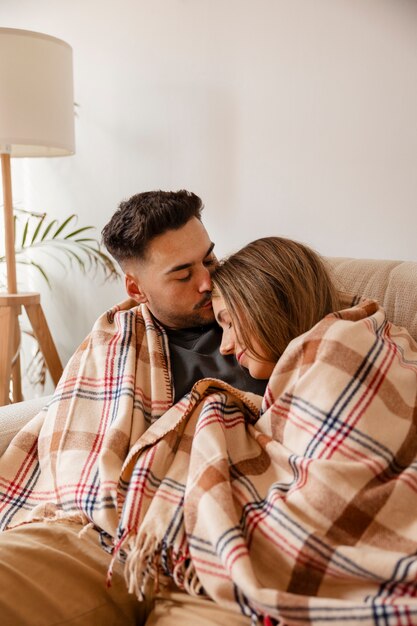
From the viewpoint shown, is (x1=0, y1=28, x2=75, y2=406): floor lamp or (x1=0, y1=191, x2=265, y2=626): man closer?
(x1=0, y1=191, x2=265, y2=626): man

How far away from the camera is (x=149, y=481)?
3.51 feet

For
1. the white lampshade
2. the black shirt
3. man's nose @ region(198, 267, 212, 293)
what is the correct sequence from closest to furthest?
the black shirt
man's nose @ region(198, 267, 212, 293)
the white lampshade

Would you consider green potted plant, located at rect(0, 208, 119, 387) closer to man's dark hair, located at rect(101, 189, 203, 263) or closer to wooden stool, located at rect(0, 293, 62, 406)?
wooden stool, located at rect(0, 293, 62, 406)

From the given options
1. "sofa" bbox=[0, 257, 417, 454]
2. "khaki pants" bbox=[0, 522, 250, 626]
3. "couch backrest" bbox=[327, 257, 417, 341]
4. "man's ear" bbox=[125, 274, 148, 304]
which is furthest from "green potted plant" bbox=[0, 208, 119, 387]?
"khaki pants" bbox=[0, 522, 250, 626]

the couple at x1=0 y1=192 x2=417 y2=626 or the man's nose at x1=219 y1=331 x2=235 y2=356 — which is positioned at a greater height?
the man's nose at x1=219 y1=331 x2=235 y2=356

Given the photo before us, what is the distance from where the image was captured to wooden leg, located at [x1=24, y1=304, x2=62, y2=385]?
2.18m

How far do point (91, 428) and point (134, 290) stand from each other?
417 millimetres

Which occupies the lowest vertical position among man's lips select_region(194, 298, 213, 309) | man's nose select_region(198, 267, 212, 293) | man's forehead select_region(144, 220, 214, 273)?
man's lips select_region(194, 298, 213, 309)

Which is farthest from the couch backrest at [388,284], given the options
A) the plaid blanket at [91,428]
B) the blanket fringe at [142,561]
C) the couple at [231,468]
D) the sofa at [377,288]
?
the blanket fringe at [142,561]

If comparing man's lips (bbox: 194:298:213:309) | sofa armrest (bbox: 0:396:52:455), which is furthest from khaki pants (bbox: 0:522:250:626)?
man's lips (bbox: 194:298:213:309)

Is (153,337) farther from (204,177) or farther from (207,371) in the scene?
(204,177)

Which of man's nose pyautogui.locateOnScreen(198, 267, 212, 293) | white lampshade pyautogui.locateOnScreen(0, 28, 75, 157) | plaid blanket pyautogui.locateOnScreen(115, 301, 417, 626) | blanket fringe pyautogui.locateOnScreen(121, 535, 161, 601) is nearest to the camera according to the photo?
plaid blanket pyautogui.locateOnScreen(115, 301, 417, 626)

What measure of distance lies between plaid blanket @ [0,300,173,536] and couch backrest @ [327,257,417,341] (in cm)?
45

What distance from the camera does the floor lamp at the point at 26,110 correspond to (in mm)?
1906
